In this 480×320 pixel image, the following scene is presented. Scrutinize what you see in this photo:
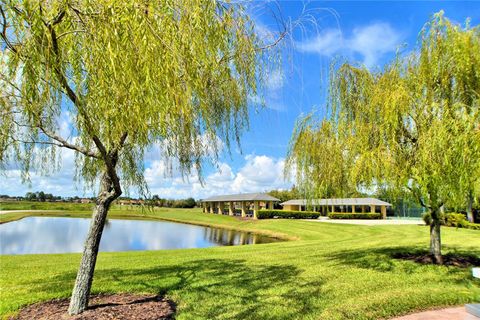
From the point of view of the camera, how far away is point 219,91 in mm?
4449

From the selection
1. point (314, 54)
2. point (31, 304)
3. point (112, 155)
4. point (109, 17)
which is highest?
point (314, 54)

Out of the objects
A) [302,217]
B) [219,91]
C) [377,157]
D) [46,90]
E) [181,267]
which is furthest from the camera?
[302,217]

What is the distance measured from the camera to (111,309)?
4.77m

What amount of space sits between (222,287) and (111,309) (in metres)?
2.05

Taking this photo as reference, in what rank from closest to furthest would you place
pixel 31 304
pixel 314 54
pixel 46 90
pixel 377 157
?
pixel 46 90 < pixel 314 54 < pixel 31 304 < pixel 377 157

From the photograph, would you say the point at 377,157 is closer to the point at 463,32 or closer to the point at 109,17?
the point at 463,32

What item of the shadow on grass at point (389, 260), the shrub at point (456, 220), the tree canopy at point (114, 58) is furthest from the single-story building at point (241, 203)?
the tree canopy at point (114, 58)

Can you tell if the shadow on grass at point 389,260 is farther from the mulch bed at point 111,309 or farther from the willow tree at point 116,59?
the willow tree at point 116,59

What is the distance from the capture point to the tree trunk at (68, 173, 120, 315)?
4547 millimetres

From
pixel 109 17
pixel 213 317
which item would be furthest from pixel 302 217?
pixel 109 17

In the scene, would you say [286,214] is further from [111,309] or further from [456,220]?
[111,309]

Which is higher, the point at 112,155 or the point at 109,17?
the point at 109,17

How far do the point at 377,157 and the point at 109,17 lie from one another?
619 cm

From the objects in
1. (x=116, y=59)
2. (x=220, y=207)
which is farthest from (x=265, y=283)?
(x=220, y=207)
